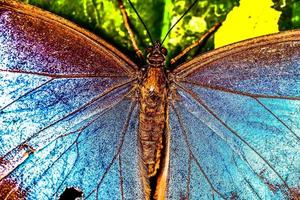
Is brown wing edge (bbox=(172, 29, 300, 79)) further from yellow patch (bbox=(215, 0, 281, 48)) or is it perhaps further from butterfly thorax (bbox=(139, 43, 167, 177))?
yellow patch (bbox=(215, 0, 281, 48))

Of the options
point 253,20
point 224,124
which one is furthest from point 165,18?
point 224,124

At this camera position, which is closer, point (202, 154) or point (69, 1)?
point (202, 154)

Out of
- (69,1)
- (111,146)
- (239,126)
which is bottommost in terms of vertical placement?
(111,146)

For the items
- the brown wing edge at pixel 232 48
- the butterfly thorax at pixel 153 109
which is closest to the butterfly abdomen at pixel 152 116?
the butterfly thorax at pixel 153 109

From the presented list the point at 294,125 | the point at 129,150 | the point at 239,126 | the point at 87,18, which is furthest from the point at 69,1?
the point at 294,125

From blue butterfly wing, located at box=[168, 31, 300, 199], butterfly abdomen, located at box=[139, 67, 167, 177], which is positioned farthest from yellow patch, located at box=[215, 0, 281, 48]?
butterfly abdomen, located at box=[139, 67, 167, 177]

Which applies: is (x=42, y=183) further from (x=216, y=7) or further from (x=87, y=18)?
(x=216, y=7)

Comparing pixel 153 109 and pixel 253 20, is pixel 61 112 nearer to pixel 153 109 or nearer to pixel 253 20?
pixel 153 109
